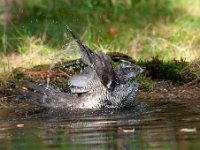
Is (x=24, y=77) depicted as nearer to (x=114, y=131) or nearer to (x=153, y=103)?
(x=153, y=103)

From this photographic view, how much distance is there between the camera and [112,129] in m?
7.62

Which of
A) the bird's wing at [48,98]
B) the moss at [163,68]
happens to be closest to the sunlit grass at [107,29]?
the moss at [163,68]

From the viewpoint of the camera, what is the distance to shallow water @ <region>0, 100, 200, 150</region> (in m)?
6.73

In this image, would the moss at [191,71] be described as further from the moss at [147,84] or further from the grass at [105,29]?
the moss at [147,84]

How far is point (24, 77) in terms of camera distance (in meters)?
10.5

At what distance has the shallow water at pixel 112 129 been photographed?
6.73 metres

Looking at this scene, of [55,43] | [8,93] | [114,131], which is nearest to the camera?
[114,131]

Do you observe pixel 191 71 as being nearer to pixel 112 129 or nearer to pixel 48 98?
pixel 48 98

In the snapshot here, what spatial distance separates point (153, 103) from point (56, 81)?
1519mm

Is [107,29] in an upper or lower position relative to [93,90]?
upper

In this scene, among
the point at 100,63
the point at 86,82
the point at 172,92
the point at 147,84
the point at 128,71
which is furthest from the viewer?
the point at 147,84

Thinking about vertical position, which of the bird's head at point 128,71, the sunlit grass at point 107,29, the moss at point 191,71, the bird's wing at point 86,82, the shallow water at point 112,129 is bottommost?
the shallow water at point 112,129

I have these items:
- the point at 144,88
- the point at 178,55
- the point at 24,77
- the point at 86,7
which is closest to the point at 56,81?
the point at 24,77

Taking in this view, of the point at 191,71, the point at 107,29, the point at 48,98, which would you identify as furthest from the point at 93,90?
the point at 107,29
